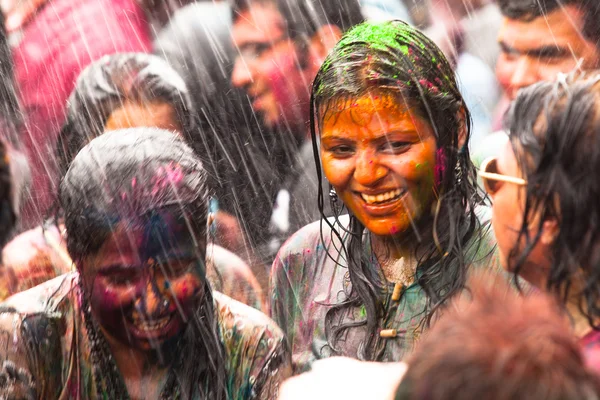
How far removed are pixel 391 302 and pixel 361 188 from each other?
0.40 meters

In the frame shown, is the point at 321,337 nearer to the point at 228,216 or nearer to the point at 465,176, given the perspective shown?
the point at 465,176

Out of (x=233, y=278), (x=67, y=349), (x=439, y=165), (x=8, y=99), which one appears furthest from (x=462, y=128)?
(x=8, y=99)

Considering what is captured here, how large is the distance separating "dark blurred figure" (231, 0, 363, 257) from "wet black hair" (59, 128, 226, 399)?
1734 mm

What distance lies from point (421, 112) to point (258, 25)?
1888 millimetres

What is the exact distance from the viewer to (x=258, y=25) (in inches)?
188

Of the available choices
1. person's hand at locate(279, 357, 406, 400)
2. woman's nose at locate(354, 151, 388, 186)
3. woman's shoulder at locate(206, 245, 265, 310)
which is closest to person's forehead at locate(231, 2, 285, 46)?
woman's shoulder at locate(206, 245, 265, 310)

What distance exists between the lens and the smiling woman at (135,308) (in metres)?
2.72

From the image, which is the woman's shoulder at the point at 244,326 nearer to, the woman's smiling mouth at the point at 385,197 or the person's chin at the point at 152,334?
the person's chin at the point at 152,334

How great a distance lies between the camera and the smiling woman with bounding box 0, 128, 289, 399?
272 cm

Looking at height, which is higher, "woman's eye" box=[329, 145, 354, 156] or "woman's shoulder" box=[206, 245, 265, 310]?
"woman's eye" box=[329, 145, 354, 156]

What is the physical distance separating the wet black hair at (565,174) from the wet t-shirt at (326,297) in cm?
81

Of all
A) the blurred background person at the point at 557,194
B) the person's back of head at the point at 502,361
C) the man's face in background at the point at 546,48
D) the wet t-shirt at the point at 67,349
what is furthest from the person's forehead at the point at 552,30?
the person's back of head at the point at 502,361

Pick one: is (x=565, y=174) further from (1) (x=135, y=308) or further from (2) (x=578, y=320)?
(1) (x=135, y=308)

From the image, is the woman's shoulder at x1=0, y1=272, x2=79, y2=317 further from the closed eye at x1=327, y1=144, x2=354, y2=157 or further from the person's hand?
the person's hand
